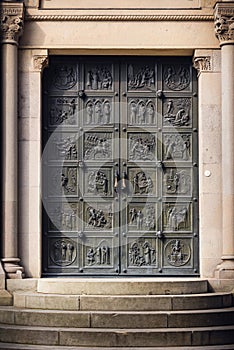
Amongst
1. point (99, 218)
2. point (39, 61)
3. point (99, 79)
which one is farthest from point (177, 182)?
point (39, 61)

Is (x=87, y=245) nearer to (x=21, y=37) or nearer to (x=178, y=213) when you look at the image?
(x=178, y=213)

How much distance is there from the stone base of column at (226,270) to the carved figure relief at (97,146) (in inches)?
102

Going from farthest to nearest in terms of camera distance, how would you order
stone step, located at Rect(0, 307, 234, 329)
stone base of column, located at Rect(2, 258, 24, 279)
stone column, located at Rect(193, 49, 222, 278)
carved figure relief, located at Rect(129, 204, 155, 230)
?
carved figure relief, located at Rect(129, 204, 155, 230) → stone column, located at Rect(193, 49, 222, 278) → stone base of column, located at Rect(2, 258, 24, 279) → stone step, located at Rect(0, 307, 234, 329)

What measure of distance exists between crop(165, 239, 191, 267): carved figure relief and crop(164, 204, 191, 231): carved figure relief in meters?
0.23

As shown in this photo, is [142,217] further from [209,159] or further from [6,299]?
[6,299]

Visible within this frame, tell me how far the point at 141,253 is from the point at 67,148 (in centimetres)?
210

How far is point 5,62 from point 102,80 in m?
1.68

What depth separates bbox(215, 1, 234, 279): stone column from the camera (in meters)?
14.2

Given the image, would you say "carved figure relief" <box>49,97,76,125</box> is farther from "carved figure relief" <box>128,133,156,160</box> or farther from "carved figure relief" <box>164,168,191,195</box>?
"carved figure relief" <box>164,168,191,195</box>

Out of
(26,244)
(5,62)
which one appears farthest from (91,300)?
(5,62)

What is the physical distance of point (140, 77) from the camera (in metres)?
15.0

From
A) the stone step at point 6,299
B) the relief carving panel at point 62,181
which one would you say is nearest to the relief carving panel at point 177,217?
the relief carving panel at point 62,181

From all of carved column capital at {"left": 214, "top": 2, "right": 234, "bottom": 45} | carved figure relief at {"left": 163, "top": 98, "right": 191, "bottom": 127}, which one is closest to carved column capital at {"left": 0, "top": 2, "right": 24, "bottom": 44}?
carved figure relief at {"left": 163, "top": 98, "right": 191, "bottom": 127}

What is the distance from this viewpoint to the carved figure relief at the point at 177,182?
49.2 ft
